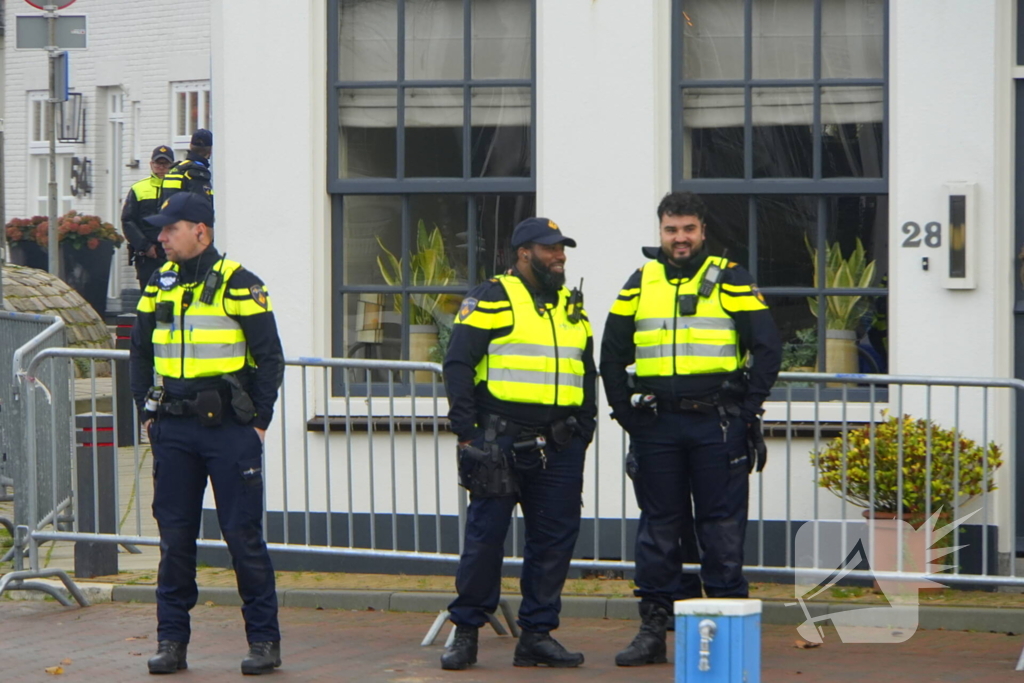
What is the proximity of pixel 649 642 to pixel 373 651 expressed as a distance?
4.13 ft

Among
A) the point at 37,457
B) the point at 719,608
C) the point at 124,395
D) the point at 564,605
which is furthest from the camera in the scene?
the point at 124,395

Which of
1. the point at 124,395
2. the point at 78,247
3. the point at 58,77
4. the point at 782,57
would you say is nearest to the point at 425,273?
the point at 782,57

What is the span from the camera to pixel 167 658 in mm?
6547

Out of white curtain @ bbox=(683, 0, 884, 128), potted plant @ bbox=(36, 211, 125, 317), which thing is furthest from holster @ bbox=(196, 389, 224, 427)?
potted plant @ bbox=(36, 211, 125, 317)

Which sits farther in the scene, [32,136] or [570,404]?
[32,136]

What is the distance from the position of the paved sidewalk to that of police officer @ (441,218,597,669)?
0.27 m

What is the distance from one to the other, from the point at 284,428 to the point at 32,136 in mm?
15846

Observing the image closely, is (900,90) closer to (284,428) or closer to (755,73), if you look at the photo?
(755,73)

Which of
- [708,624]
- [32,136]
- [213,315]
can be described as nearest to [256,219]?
[213,315]

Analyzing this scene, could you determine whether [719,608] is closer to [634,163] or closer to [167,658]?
[167,658]

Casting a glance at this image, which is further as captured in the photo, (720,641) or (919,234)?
(919,234)

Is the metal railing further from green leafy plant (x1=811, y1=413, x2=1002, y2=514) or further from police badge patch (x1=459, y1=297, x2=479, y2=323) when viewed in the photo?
police badge patch (x1=459, y1=297, x2=479, y2=323)

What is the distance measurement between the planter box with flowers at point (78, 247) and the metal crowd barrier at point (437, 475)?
1167 centimetres

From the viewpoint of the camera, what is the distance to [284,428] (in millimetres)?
8039
